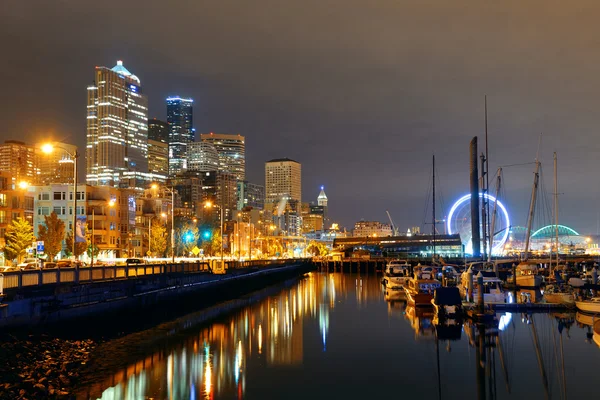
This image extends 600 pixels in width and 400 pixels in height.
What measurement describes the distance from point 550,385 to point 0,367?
92.4ft

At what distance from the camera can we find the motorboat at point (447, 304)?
52.2 meters

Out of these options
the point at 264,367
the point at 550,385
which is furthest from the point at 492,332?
the point at 264,367

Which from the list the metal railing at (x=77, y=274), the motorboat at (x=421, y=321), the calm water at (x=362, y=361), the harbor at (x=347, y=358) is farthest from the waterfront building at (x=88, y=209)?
the motorboat at (x=421, y=321)

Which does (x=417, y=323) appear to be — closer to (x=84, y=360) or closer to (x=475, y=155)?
(x=84, y=360)

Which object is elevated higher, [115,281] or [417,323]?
[115,281]

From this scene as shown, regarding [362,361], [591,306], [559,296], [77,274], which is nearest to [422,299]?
[559,296]

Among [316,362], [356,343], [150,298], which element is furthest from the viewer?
[150,298]

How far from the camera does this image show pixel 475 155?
481 ft

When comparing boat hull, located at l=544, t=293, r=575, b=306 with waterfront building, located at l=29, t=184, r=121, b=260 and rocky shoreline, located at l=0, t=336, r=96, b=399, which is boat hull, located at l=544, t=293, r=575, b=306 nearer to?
rocky shoreline, located at l=0, t=336, r=96, b=399

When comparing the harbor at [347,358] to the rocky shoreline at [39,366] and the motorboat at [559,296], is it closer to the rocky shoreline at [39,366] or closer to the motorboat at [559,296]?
the rocky shoreline at [39,366]

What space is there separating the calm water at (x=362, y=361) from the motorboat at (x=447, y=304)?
1709 millimetres

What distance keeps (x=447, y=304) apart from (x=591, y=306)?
43.6 feet

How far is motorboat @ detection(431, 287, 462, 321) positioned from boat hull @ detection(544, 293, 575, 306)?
1471 centimetres

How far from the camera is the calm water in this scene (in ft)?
96.0
